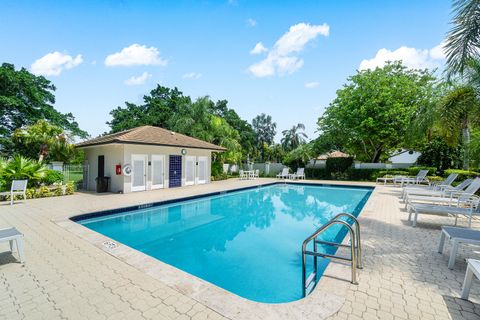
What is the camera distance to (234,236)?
23.7 ft

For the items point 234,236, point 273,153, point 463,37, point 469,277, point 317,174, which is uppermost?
point 463,37

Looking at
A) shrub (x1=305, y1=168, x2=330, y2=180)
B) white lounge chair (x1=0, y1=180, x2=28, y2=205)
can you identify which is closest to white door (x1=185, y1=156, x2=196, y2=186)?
white lounge chair (x1=0, y1=180, x2=28, y2=205)

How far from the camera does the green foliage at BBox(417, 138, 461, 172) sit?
19516mm

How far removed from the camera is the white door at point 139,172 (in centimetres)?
1335

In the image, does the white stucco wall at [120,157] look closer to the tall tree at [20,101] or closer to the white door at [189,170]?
the white door at [189,170]

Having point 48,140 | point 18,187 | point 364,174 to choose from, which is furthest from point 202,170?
point 364,174

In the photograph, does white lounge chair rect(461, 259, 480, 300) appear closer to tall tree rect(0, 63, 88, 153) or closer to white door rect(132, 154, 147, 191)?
white door rect(132, 154, 147, 191)

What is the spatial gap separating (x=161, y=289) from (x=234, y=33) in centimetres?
1270

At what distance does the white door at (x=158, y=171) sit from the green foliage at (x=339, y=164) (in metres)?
16.7

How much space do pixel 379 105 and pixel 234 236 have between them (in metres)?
18.8

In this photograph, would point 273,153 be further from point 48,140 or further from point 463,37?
point 463,37

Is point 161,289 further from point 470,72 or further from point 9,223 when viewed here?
point 470,72

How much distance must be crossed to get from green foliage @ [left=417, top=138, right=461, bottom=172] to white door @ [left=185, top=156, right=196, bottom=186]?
2049cm

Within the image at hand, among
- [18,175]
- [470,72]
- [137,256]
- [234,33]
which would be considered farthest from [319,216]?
[18,175]
